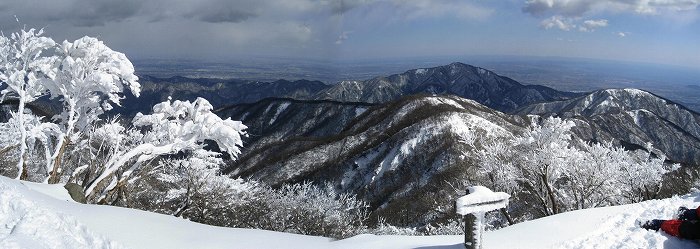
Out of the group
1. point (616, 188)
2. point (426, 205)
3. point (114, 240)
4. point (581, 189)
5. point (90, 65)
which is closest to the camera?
point (114, 240)

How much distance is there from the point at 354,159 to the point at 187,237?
105611mm

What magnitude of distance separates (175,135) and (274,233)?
27.4 ft

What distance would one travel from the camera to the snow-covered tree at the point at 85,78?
61.2ft

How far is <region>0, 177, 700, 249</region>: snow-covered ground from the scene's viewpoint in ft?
35.8

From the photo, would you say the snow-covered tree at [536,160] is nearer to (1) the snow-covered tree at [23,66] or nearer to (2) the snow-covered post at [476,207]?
(2) the snow-covered post at [476,207]

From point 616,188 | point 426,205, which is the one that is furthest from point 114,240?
point 426,205

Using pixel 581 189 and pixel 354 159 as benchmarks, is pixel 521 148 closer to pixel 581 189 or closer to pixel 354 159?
pixel 581 189

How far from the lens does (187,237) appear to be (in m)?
12.5

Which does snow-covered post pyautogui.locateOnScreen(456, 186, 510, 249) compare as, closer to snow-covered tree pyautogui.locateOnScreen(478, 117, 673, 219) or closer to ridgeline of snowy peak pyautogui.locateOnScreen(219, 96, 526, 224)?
snow-covered tree pyautogui.locateOnScreen(478, 117, 673, 219)

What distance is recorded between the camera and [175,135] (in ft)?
64.2

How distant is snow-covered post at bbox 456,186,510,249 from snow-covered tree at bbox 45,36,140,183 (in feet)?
52.7

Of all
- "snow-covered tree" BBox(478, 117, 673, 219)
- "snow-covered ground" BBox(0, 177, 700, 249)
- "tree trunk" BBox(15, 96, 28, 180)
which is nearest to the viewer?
"snow-covered ground" BBox(0, 177, 700, 249)

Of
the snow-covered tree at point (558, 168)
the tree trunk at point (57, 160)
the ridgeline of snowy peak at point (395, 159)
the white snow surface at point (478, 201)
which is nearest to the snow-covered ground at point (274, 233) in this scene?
the white snow surface at point (478, 201)

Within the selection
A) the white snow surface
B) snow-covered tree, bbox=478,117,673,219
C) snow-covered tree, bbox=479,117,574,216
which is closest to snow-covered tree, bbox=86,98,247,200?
the white snow surface
